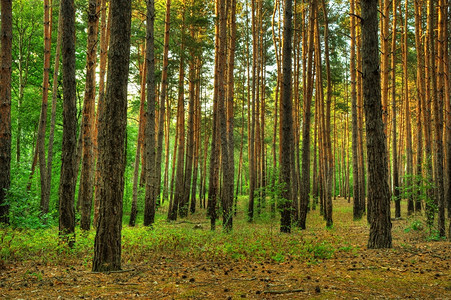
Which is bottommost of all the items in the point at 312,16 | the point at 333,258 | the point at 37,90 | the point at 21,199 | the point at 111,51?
the point at 333,258

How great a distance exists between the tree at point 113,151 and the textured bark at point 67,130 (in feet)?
6.29

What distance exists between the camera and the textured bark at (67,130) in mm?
6191

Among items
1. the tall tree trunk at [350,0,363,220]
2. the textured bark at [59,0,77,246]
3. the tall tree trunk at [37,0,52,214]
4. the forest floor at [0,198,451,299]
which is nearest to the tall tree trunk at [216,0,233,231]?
the forest floor at [0,198,451,299]

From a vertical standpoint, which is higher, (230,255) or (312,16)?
(312,16)

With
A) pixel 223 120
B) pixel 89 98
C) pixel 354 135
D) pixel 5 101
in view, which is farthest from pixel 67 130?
pixel 354 135

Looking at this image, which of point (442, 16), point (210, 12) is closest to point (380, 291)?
point (442, 16)

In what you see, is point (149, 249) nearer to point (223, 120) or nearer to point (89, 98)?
point (89, 98)

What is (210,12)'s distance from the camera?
1716 centimetres

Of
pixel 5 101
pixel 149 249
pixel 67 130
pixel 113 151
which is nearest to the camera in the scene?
pixel 113 151

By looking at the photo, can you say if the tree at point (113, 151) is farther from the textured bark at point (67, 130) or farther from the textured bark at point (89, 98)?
the textured bark at point (89, 98)

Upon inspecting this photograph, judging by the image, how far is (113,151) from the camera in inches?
187

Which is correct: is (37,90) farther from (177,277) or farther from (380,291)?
(380,291)

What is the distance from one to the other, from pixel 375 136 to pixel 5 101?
10127mm

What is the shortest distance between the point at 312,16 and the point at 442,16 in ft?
16.0
